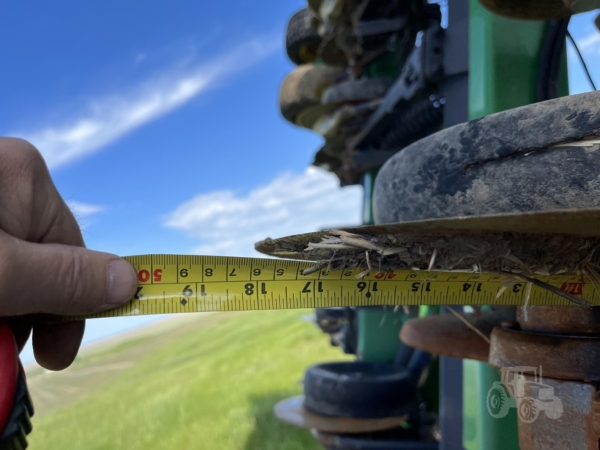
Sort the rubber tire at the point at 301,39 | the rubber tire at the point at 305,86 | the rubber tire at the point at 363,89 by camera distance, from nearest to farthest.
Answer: the rubber tire at the point at 363,89 → the rubber tire at the point at 305,86 → the rubber tire at the point at 301,39

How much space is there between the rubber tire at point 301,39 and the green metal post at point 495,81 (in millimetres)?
1473

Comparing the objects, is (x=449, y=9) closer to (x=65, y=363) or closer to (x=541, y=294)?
(x=541, y=294)

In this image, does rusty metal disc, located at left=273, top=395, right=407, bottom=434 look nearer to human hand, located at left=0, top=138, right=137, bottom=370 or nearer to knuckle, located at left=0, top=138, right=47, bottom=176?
human hand, located at left=0, top=138, right=137, bottom=370

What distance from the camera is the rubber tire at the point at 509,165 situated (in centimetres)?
46

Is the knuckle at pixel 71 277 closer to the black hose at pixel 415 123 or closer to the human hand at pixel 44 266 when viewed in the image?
the human hand at pixel 44 266

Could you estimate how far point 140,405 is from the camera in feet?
9.73

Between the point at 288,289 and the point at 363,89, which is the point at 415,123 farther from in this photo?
the point at 288,289

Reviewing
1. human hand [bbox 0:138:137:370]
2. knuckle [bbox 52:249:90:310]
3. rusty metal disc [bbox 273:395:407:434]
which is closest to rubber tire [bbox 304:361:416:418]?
rusty metal disc [bbox 273:395:407:434]

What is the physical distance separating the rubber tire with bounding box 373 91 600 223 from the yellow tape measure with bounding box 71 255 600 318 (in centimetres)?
11

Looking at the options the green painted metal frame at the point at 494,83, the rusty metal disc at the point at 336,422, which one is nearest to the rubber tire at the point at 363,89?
the green painted metal frame at the point at 494,83

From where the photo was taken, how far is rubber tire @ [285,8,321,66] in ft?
7.54

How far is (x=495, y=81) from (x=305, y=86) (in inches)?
59.3

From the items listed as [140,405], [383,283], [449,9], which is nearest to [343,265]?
[383,283]
